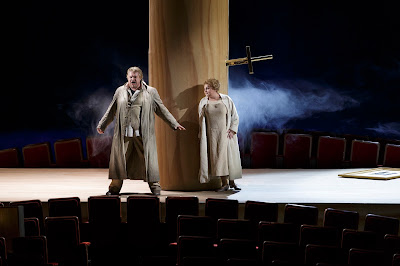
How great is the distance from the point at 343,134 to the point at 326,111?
384 millimetres

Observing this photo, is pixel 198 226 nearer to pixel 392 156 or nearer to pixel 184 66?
pixel 184 66

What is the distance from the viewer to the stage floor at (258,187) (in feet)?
12.1

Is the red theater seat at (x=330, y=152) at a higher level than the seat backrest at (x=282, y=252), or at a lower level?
higher

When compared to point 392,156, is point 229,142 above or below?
above

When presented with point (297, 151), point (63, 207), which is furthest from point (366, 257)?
point (297, 151)

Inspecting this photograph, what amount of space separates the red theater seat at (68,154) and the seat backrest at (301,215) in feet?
10.2

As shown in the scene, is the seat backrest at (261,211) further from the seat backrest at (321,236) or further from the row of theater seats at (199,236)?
the seat backrest at (321,236)

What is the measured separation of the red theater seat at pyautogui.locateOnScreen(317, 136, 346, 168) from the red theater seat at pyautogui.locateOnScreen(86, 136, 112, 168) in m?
1.77

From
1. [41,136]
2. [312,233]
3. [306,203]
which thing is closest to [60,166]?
[41,136]

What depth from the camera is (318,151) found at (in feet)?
18.0

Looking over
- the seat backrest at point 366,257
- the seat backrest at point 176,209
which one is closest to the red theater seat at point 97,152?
the seat backrest at point 176,209

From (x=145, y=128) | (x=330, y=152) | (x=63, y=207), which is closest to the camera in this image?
(x=63, y=207)

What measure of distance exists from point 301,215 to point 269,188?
1.25 metres

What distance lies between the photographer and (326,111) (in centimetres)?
597
